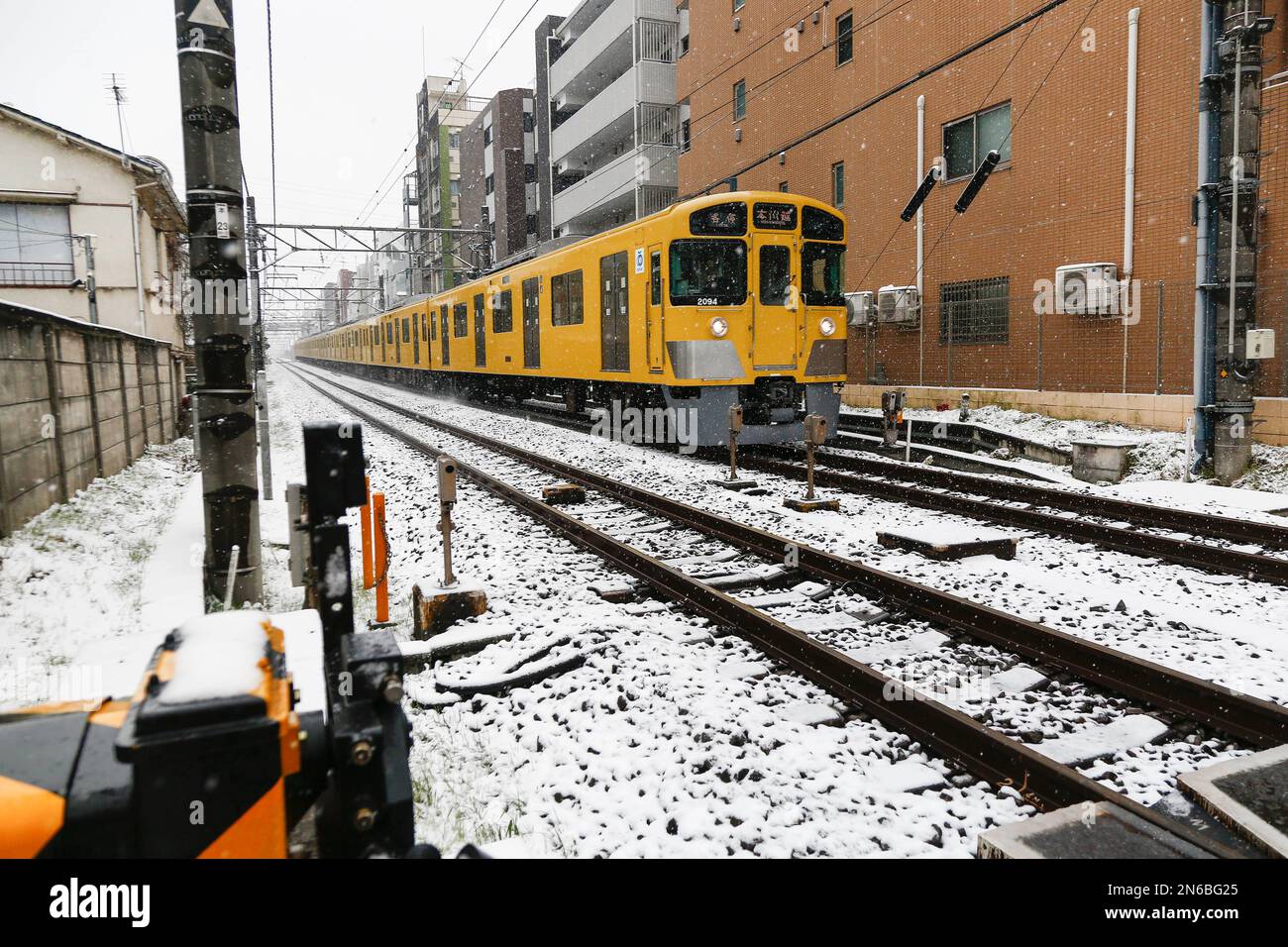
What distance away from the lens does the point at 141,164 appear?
21750mm

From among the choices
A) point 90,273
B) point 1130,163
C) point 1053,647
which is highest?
point 1130,163

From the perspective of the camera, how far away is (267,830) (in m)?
1.64

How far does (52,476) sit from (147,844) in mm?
7929

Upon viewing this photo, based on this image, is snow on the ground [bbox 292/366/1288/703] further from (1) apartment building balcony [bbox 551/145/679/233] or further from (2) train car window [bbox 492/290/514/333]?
(1) apartment building balcony [bbox 551/145/679/233]

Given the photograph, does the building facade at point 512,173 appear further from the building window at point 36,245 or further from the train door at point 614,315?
the train door at point 614,315

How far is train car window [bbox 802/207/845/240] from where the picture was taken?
12531 millimetres

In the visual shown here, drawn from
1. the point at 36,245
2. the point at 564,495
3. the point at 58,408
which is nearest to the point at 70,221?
the point at 36,245

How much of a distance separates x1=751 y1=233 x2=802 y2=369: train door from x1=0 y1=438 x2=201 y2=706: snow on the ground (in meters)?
7.71

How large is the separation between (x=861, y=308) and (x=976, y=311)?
303cm

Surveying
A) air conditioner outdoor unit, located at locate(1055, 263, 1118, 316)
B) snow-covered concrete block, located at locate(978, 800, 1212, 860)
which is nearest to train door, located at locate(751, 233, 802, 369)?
air conditioner outdoor unit, located at locate(1055, 263, 1118, 316)

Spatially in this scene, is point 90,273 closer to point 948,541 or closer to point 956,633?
point 948,541
